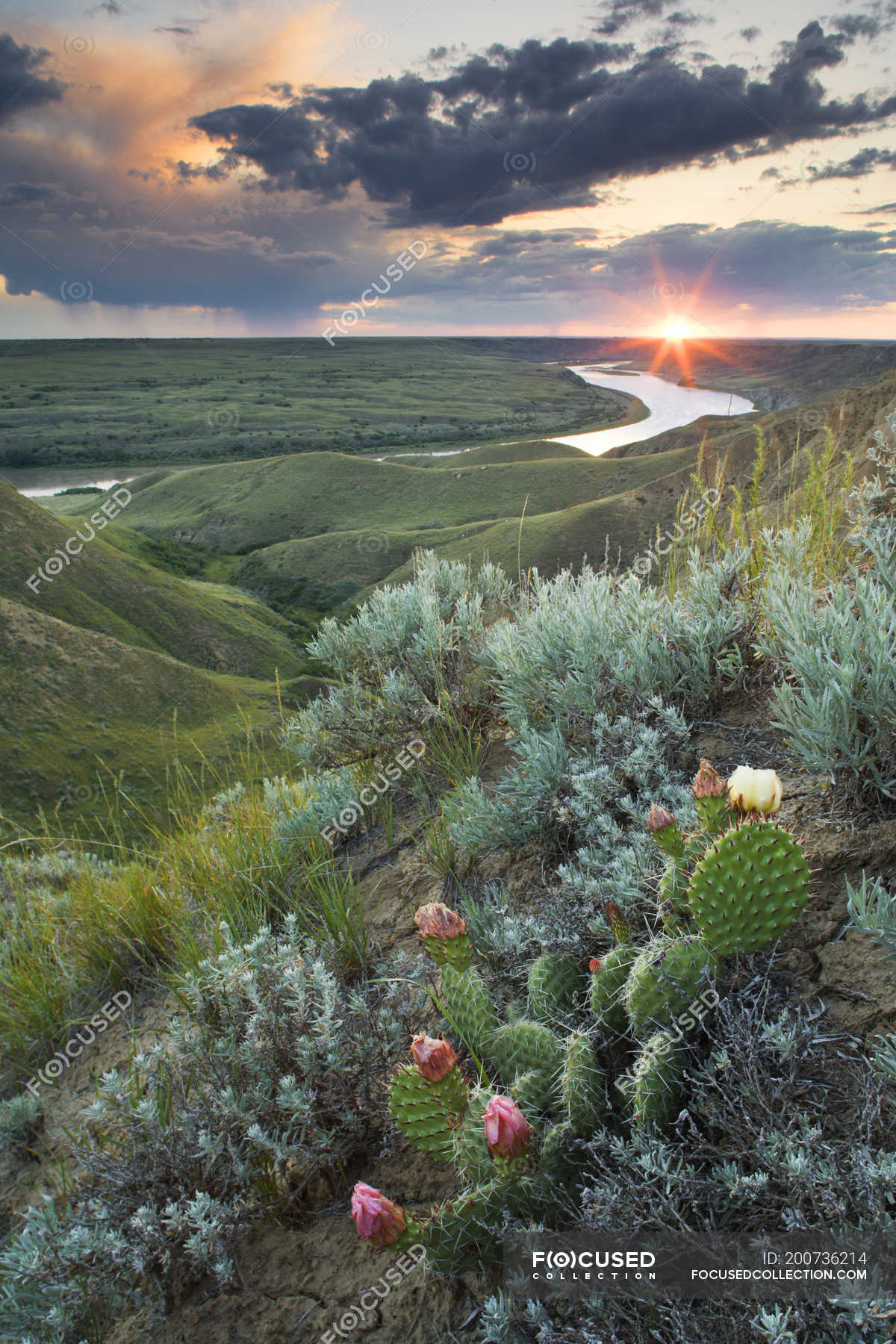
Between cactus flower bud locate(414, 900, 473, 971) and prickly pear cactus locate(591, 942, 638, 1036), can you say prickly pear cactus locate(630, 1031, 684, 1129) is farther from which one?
cactus flower bud locate(414, 900, 473, 971)

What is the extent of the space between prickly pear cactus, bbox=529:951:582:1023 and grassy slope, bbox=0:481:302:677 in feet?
62.9

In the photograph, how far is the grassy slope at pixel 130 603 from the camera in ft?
64.6

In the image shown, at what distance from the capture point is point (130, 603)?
22391 millimetres

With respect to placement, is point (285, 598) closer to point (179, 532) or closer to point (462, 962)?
point (179, 532)

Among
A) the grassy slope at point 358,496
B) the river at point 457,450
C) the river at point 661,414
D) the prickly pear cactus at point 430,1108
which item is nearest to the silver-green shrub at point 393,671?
the prickly pear cactus at point 430,1108

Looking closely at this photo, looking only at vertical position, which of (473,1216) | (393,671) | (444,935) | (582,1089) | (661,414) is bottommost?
(473,1216)

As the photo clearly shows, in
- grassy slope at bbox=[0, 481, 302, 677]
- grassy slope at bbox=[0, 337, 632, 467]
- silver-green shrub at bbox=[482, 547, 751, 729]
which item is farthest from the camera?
grassy slope at bbox=[0, 337, 632, 467]

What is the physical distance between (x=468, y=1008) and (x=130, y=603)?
2256cm

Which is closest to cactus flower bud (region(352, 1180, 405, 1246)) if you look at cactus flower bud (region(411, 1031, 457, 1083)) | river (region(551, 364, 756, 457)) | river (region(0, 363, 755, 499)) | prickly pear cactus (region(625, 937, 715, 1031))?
cactus flower bud (region(411, 1031, 457, 1083))

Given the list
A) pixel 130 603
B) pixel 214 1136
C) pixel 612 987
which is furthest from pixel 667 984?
pixel 130 603

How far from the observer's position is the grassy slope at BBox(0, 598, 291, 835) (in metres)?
13.6

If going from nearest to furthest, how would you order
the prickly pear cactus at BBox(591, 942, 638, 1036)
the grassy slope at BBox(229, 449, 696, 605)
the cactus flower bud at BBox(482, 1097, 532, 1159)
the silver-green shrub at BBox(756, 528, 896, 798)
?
the cactus flower bud at BBox(482, 1097, 532, 1159) < the prickly pear cactus at BBox(591, 942, 638, 1036) < the silver-green shrub at BBox(756, 528, 896, 798) < the grassy slope at BBox(229, 449, 696, 605)

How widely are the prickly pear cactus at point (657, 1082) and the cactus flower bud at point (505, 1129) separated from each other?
0.98 feet

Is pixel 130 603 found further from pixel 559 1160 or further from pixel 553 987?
pixel 559 1160
